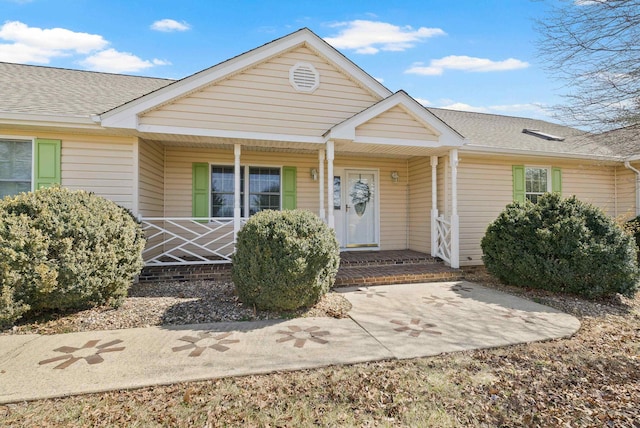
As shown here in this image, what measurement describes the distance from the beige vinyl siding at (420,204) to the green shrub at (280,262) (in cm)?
467

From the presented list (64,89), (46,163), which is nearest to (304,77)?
(46,163)

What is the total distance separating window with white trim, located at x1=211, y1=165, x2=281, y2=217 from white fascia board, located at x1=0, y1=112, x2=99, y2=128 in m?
2.76

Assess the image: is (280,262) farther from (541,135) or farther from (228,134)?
(541,135)

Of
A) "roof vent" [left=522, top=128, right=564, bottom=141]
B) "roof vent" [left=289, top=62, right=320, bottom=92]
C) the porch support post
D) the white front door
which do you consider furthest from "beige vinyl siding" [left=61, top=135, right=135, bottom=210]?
"roof vent" [left=522, top=128, right=564, bottom=141]

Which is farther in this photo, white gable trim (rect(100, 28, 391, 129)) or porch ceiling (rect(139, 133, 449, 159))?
porch ceiling (rect(139, 133, 449, 159))

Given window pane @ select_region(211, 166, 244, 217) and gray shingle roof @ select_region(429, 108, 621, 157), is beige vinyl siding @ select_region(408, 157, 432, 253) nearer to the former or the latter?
gray shingle roof @ select_region(429, 108, 621, 157)

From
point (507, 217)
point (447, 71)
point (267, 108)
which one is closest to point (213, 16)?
point (267, 108)

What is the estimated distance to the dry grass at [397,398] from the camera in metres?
2.27

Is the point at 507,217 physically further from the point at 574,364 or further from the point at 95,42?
the point at 95,42

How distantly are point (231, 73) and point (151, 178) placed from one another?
2925 mm

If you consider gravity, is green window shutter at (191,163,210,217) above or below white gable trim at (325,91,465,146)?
below

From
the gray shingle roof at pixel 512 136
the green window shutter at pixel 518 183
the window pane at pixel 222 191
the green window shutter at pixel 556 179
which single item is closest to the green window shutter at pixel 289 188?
the window pane at pixel 222 191

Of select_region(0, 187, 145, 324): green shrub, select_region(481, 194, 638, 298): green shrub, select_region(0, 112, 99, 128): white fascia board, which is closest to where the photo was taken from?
select_region(0, 187, 145, 324): green shrub

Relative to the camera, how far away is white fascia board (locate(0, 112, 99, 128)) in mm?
5598
